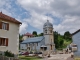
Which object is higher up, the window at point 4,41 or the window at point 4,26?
the window at point 4,26

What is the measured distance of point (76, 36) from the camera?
114 feet

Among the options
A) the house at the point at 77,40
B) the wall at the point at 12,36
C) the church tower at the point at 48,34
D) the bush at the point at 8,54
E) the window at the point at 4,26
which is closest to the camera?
the bush at the point at 8,54

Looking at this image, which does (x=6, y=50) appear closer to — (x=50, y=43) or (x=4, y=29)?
(x=4, y=29)

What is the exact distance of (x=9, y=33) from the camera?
1249 inches

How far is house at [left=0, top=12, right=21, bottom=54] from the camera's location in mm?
30188

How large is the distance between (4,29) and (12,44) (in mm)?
3227

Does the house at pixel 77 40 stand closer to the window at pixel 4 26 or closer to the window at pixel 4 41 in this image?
the window at pixel 4 26

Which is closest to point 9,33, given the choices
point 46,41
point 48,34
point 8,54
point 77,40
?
point 8,54

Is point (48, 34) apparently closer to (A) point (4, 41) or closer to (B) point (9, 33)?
(B) point (9, 33)

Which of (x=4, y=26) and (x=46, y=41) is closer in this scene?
(x=4, y=26)

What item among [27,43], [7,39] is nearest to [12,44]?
[7,39]

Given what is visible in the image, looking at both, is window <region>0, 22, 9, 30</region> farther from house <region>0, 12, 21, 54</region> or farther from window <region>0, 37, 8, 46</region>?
window <region>0, 37, 8, 46</region>

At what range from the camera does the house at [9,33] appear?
1188 inches

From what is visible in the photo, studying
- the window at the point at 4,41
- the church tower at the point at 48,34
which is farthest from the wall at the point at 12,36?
the church tower at the point at 48,34
